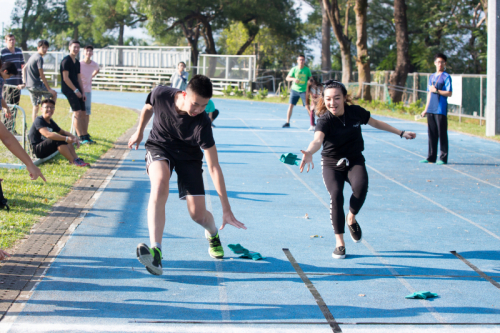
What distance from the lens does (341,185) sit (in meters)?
5.32

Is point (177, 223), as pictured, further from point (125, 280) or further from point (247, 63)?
point (247, 63)

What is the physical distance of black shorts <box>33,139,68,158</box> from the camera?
9234mm

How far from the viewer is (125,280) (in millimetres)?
4438

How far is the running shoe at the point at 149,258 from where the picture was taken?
4094mm

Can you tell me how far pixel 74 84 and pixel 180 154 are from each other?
24.4 ft

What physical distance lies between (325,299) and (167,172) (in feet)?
5.36

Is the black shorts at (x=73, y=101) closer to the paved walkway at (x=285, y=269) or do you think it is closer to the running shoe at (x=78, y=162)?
the running shoe at (x=78, y=162)

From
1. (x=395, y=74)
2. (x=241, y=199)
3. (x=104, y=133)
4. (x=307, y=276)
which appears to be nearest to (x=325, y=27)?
(x=395, y=74)

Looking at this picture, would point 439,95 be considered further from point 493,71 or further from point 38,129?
point 38,129

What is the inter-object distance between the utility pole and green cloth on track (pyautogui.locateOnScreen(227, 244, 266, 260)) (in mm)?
12583

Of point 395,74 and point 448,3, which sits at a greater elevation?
point 448,3

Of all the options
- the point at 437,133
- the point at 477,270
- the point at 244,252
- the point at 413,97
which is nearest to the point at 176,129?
the point at 244,252

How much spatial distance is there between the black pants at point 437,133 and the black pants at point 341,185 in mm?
5921

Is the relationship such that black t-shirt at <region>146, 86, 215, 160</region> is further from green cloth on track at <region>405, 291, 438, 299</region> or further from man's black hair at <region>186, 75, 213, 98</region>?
green cloth on track at <region>405, 291, 438, 299</region>
